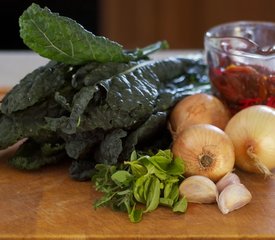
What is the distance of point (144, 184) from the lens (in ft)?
4.06

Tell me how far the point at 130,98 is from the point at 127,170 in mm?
150

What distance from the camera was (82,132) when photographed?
1.33 m

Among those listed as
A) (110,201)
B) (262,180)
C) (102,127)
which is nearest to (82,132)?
(102,127)

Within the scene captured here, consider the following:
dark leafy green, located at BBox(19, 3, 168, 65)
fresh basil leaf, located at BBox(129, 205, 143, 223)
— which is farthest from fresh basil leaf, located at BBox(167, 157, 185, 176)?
dark leafy green, located at BBox(19, 3, 168, 65)

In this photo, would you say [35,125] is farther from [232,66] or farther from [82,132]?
[232,66]

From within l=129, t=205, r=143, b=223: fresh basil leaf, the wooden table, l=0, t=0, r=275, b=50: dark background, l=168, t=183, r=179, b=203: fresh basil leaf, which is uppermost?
l=168, t=183, r=179, b=203: fresh basil leaf

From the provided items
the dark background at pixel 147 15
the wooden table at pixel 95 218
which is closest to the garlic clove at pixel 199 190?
the wooden table at pixel 95 218

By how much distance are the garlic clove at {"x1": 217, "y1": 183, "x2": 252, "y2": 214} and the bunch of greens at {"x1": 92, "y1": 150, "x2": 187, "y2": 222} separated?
7 centimetres

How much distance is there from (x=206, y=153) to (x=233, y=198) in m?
0.11

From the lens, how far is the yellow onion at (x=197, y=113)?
1431 mm

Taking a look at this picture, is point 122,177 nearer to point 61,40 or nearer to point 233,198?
point 233,198

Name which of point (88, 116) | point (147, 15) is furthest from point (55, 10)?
point (88, 116)

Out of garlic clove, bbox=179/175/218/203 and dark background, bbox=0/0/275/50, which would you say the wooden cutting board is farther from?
dark background, bbox=0/0/275/50

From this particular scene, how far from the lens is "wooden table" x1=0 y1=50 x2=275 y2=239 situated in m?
1.16
